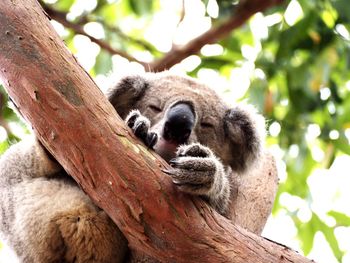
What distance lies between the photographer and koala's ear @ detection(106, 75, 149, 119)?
2969 mm

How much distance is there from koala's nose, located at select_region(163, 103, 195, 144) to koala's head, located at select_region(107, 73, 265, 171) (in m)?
0.13

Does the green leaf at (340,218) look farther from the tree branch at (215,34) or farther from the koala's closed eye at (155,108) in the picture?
the koala's closed eye at (155,108)

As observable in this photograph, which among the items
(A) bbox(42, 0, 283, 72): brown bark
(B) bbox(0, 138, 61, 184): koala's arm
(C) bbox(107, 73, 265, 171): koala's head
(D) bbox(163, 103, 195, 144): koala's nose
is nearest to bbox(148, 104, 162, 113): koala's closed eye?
(C) bbox(107, 73, 265, 171): koala's head

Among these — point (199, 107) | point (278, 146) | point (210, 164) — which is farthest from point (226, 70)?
point (210, 164)

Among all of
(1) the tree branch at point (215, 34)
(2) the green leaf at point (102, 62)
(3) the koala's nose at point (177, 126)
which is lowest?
(3) the koala's nose at point (177, 126)

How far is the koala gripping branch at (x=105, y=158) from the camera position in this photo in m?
2.07

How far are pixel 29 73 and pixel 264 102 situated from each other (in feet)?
8.50

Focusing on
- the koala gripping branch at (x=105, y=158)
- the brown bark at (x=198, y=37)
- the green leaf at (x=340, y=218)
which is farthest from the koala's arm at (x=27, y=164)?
the green leaf at (x=340, y=218)

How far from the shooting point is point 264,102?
175 inches

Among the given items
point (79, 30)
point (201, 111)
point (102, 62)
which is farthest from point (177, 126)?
point (79, 30)

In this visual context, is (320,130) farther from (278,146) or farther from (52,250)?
(52,250)

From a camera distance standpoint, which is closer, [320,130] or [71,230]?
[71,230]

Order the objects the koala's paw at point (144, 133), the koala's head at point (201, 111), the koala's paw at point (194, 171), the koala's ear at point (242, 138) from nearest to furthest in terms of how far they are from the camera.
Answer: the koala's paw at point (194, 171), the koala's paw at point (144, 133), the koala's head at point (201, 111), the koala's ear at point (242, 138)

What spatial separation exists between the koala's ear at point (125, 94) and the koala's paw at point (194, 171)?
809mm
